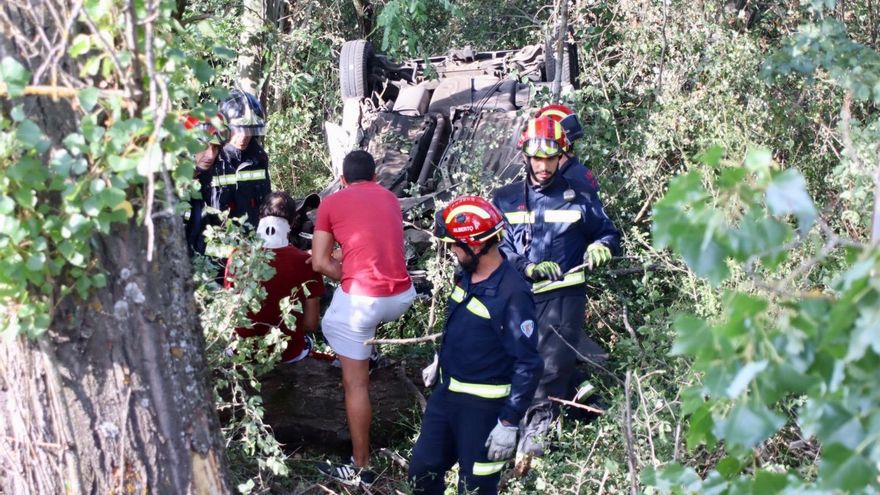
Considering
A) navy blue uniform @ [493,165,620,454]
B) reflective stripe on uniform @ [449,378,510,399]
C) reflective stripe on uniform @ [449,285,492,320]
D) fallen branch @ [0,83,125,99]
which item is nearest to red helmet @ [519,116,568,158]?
navy blue uniform @ [493,165,620,454]

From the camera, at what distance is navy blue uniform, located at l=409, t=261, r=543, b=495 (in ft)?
14.9

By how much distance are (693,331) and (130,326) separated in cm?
173

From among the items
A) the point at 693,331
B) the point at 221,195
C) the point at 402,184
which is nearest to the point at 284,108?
the point at 402,184

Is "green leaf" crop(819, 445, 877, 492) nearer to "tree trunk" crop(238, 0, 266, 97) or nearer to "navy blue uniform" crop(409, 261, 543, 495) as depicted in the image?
"navy blue uniform" crop(409, 261, 543, 495)

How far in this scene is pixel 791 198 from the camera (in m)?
1.81

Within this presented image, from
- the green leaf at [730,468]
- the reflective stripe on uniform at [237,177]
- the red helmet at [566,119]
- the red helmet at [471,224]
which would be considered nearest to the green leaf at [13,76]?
the green leaf at [730,468]

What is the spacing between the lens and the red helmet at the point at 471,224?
461cm

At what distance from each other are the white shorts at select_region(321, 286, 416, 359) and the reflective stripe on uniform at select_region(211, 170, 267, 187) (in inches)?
60.3

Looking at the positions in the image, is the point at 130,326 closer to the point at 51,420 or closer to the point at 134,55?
the point at 51,420

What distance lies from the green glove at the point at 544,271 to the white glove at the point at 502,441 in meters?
1.35

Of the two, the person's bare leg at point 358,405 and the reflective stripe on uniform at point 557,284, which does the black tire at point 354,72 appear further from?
the person's bare leg at point 358,405

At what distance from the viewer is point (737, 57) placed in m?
7.28

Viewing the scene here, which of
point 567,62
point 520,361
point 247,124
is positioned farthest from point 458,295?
point 567,62

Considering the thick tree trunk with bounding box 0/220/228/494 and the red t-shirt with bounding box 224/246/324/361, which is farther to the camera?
the red t-shirt with bounding box 224/246/324/361
